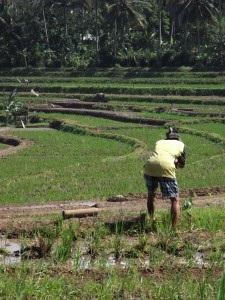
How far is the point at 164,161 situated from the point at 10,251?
6.89ft

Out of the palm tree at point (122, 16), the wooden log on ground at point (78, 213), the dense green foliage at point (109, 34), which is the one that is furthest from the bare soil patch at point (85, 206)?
the palm tree at point (122, 16)

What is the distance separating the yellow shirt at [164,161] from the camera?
962cm

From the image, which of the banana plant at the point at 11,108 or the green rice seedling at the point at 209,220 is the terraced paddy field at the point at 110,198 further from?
the banana plant at the point at 11,108

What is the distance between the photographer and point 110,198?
14656mm

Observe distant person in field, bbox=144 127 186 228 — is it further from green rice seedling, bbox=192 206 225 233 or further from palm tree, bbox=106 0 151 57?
palm tree, bbox=106 0 151 57

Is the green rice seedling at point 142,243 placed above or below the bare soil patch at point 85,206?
above

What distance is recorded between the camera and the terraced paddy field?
7090mm

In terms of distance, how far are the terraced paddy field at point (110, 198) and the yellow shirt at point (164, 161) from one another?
57cm

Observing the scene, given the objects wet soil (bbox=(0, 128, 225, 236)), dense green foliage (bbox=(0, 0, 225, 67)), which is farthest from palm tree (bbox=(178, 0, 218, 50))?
wet soil (bbox=(0, 128, 225, 236))

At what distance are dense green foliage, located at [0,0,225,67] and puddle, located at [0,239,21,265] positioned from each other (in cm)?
3943

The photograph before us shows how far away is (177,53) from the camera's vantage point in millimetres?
50312

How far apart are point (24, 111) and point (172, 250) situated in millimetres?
26301

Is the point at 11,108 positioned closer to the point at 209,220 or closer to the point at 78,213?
the point at 78,213

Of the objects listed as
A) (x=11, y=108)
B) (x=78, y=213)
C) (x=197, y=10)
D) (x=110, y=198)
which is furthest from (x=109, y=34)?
(x=78, y=213)
